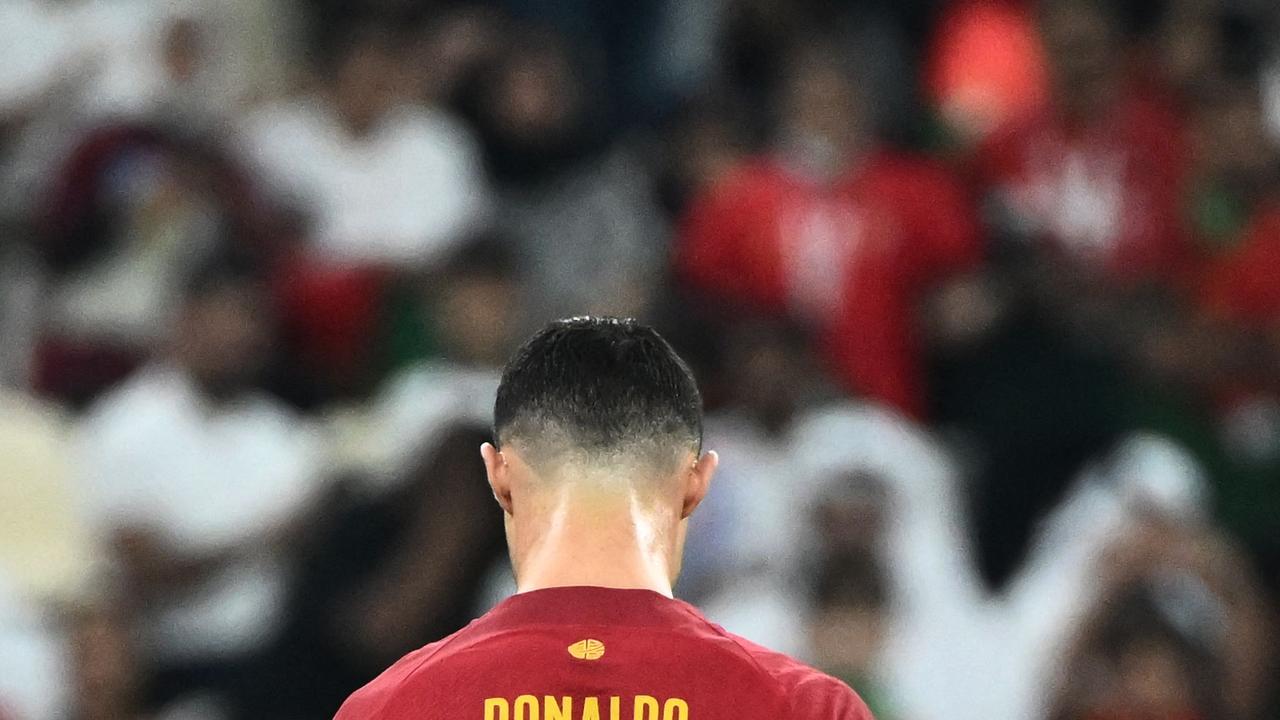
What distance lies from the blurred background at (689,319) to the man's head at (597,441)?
3.45 meters

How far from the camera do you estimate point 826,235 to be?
20.5 feet

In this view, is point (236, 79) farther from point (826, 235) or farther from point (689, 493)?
point (689, 493)

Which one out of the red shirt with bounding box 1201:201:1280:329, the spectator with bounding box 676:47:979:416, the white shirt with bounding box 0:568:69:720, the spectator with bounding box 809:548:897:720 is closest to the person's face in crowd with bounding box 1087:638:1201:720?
the spectator with bounding box 809:548:897:720

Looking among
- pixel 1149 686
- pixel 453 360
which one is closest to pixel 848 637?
pixel 1149 686

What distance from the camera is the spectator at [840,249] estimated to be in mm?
6219

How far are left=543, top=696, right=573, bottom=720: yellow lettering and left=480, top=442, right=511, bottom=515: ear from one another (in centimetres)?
24

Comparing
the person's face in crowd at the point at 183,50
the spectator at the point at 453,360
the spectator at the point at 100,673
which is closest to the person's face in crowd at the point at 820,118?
the spectator at the point at 453,360

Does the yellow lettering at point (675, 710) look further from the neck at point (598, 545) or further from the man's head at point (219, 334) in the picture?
the man's head at point (219, 334)

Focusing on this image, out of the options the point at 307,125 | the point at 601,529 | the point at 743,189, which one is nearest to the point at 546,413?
the point at 601,529

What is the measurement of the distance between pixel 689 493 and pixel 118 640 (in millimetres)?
3796

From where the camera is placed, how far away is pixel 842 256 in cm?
624

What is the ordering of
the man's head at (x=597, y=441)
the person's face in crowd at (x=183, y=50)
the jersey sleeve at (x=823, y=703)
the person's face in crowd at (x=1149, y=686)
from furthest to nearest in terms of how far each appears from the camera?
the person's face in crowd at (x=183, y=50)
the person's face in crowd at (x=1149, y=686)
the man's head at (x=597, y=441)
the jersey sleeve at (x=823, y=703)

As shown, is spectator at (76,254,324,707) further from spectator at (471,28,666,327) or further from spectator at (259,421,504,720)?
spectator at (471,28,666,327)

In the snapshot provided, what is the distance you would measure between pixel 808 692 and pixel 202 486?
13.7 feet
